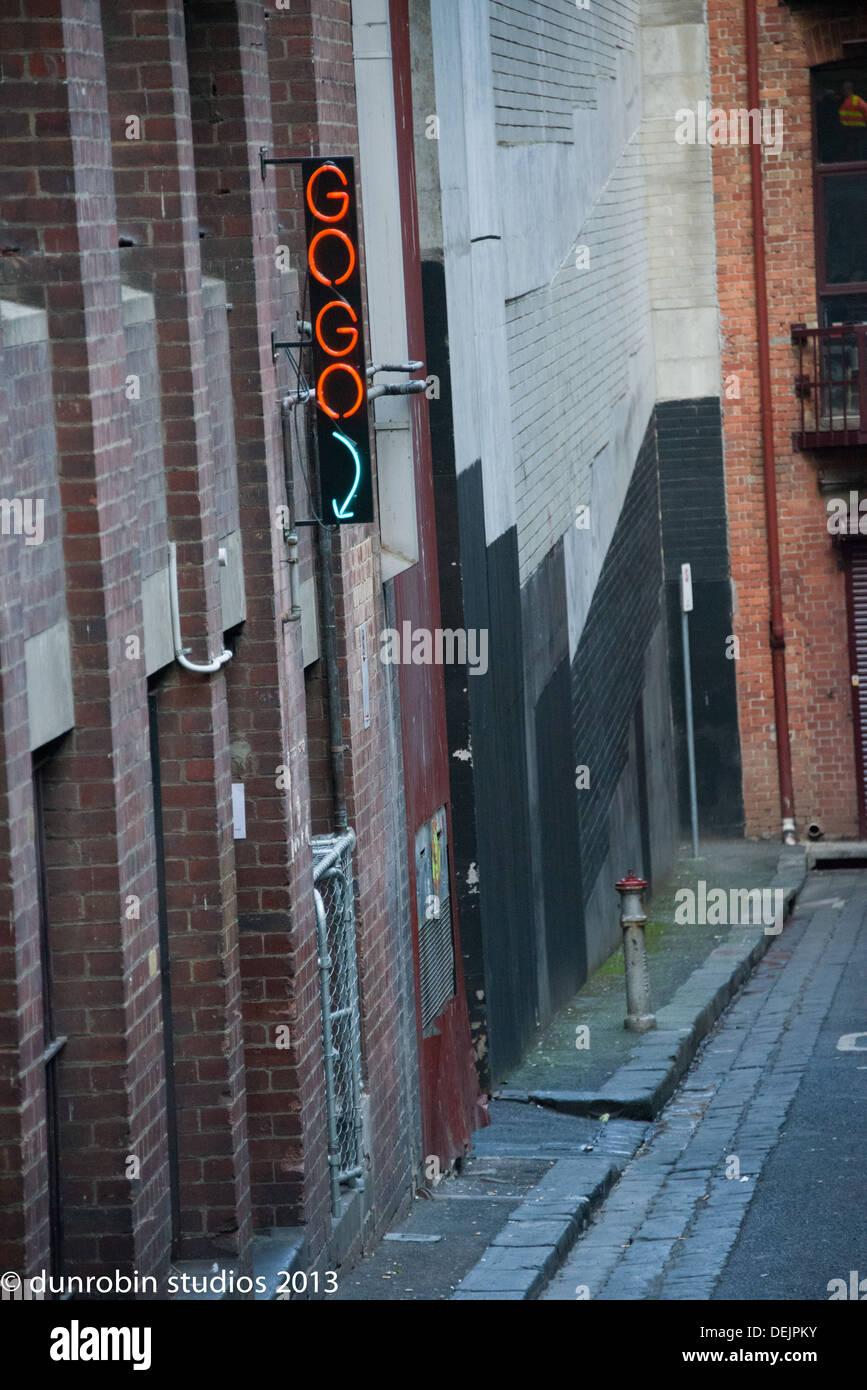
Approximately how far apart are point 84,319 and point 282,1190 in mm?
3667

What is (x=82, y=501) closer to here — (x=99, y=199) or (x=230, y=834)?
(x=99, y=199)

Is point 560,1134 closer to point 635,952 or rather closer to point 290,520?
point 635,952

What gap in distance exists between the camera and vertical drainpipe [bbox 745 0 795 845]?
817 inches

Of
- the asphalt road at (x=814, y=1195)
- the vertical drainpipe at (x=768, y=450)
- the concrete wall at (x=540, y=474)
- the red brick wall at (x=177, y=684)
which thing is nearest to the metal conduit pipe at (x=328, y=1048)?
the red brick wall at (x=177, y=684)

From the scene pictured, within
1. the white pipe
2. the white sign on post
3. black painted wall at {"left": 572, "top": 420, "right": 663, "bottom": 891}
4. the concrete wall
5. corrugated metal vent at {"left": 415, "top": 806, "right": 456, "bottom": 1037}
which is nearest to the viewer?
the white pipe

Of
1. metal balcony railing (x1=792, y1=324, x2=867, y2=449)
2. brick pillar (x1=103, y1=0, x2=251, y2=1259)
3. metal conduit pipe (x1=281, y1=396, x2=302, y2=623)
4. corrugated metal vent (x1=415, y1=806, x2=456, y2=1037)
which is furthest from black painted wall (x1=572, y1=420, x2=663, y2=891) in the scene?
brick pillar (x1=103, y1=0, x2=251, y2=1259)

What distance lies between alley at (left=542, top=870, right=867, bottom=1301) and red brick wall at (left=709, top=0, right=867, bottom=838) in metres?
5.94

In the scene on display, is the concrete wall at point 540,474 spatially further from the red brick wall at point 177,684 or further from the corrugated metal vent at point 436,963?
the red brick wall at point 177,684

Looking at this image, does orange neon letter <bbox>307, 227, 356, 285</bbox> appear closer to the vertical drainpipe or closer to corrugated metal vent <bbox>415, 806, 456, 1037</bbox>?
corrugated metal vent <bbox>415, 806, 456, 1037</bbox>

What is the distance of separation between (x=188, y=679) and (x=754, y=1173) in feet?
16.1

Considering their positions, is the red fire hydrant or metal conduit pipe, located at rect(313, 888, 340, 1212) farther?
the red fire hydrant

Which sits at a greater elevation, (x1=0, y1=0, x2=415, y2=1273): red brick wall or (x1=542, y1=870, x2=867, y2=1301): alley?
(x1=0, y1=0, x2=415, y2=1273): red brick wall

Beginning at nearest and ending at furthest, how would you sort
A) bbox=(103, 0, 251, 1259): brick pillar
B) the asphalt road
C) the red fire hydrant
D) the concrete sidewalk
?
bbox=(103, 0, 251, 1259): brick pillar, the asphalt road, the concrete sidewalk, the red fire hydrant

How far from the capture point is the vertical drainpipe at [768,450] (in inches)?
817
